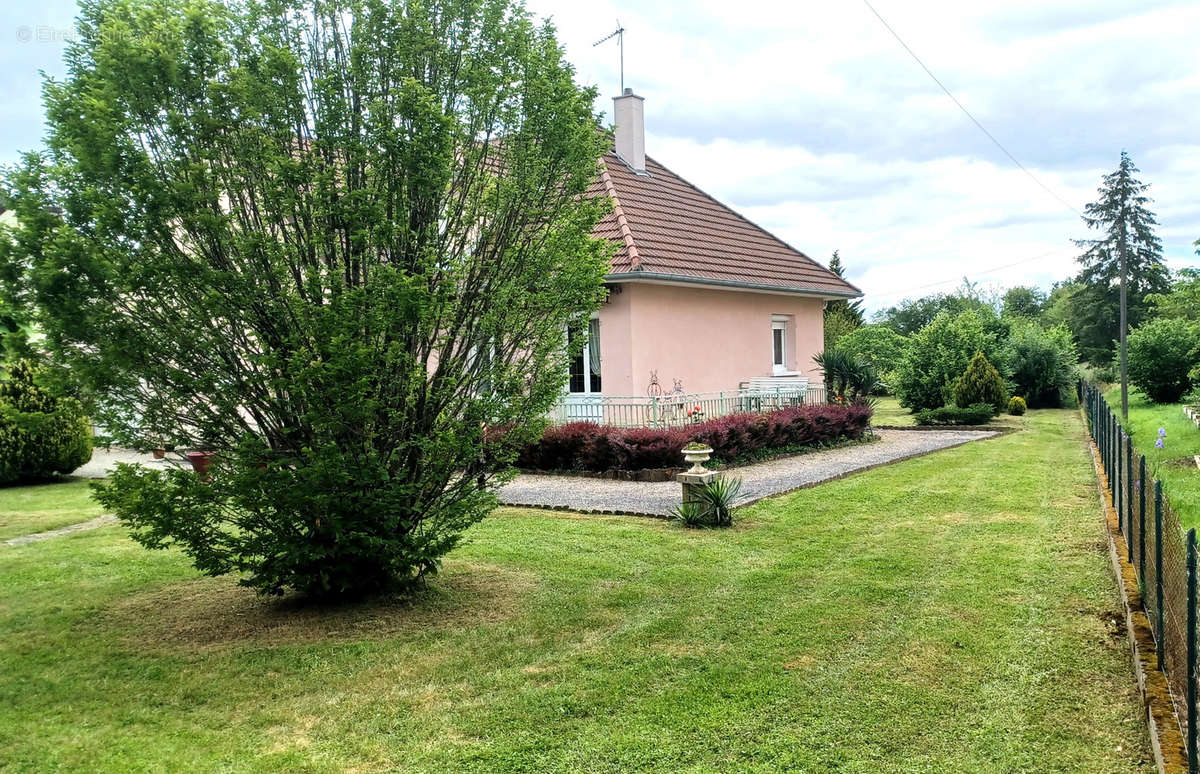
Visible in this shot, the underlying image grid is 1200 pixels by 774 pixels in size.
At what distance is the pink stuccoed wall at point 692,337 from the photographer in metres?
17.0

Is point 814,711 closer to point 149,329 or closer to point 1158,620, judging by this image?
point 1158,620

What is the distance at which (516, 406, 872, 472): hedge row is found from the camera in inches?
582

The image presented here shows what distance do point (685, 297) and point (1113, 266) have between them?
55.8 m

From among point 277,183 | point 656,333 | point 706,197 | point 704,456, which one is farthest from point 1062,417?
point 277,183

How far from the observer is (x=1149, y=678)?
473 cm

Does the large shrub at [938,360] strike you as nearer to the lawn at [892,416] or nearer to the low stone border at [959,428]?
the lawn at [892,416]

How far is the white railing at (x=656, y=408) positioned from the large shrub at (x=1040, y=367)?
17.4 metres

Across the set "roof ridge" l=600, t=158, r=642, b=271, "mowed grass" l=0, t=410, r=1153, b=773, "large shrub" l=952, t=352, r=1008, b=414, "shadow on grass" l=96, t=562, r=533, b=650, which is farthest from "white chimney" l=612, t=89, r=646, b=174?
"shadow on grass" l=96, t=562, r=533, b=650

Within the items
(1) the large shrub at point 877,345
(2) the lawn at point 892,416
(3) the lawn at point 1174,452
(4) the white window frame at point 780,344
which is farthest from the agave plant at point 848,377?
(1) the large shrub at point 877,345

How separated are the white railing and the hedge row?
683mm

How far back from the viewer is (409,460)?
704 centimetres

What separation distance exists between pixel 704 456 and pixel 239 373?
233 inches

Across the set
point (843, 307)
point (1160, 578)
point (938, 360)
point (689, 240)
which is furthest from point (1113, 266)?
point (1160, 578)

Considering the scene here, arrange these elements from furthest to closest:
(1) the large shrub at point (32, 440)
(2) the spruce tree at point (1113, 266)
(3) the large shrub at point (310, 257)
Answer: (2) the spruce tree at point (1113, 266) → (1) the large shrub at point (32, 440) → (3) the large shrub at point (310, 257)
